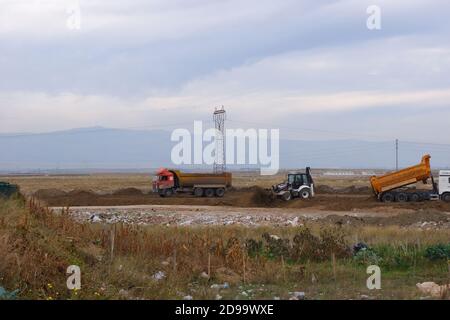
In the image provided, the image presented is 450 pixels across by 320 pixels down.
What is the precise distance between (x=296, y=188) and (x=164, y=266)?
29868 mm

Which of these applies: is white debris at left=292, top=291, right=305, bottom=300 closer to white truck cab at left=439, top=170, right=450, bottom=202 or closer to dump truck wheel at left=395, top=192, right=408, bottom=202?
dump truck wheel at left=395, top=192, right=408, bottom=202

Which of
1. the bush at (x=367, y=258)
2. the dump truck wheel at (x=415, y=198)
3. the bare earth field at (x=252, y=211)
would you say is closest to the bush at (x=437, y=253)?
the bush at (x=367, y=258)

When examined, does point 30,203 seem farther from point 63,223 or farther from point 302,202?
point 302,202

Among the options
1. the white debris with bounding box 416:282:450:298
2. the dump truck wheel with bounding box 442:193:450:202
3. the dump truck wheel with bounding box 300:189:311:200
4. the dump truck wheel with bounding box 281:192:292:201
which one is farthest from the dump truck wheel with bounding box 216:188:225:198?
the white debris with bounding box 416:282:450:298

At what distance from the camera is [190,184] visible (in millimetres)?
46656

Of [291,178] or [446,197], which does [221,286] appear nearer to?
[446,197]

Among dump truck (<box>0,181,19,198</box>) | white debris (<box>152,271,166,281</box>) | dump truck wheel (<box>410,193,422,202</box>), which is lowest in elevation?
dump truck wheel (<box>410,193,422,202</box>)

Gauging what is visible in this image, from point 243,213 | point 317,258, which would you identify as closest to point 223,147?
point 243,213

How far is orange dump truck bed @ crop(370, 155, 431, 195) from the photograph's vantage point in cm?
3725

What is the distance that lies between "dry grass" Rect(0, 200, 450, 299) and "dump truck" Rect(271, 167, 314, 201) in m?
24.1

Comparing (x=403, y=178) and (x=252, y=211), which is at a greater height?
(x=403, y=178)

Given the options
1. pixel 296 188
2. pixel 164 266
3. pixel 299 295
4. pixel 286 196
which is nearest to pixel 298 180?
pixel 296 188

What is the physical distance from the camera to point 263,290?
1112 cm

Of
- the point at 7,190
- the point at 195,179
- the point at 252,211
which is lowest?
the point at 252,211
